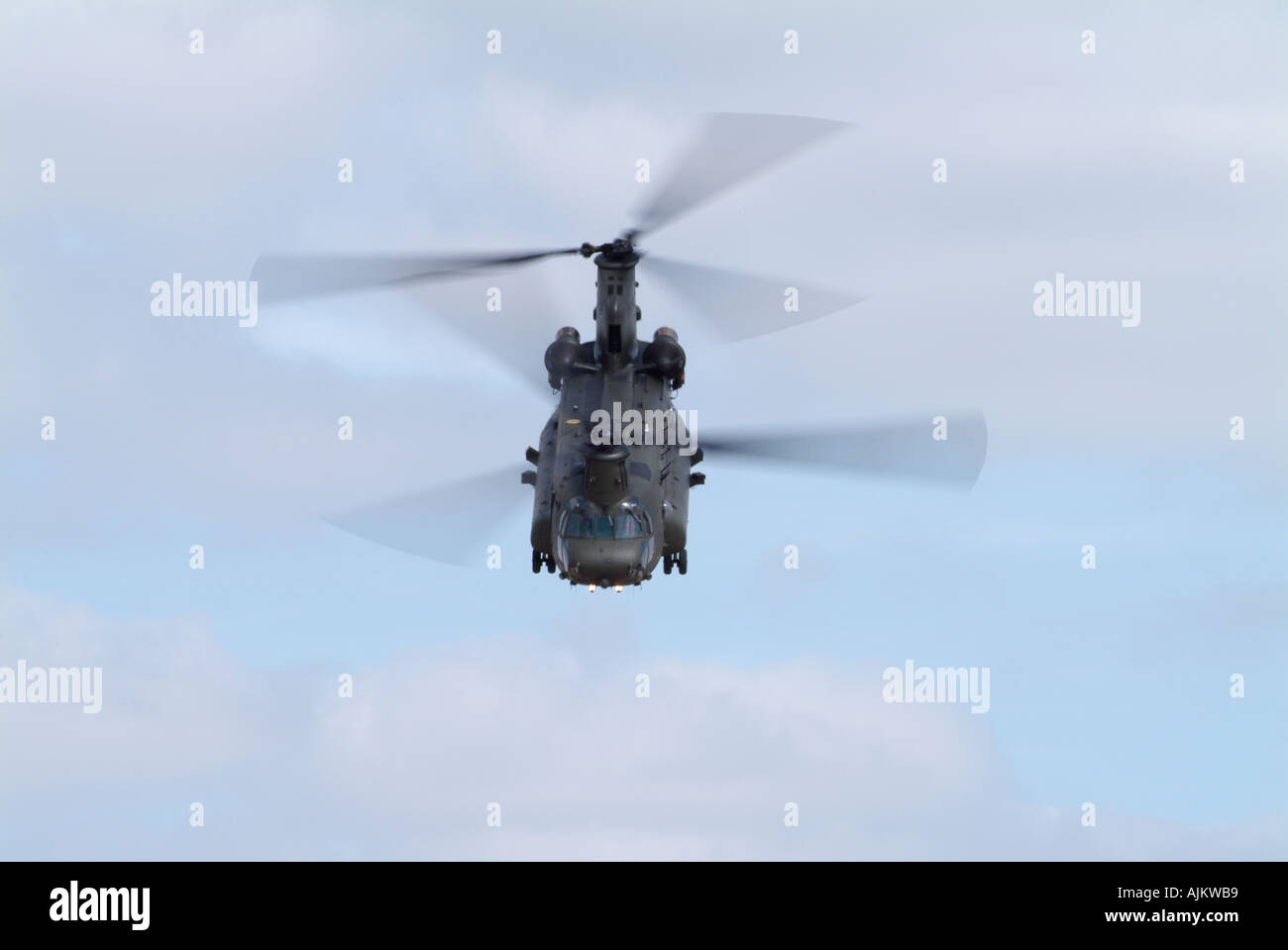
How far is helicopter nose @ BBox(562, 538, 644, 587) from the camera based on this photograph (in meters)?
63.2

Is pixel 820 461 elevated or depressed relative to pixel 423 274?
depressed

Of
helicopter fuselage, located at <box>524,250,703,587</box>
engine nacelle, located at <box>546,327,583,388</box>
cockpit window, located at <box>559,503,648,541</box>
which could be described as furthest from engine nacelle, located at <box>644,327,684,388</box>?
cockpit window, located at <box>559,503,648,541</box>

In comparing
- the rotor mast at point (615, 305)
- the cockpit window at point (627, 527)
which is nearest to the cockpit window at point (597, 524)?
the cockpit window at point (627, 527)

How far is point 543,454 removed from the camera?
6738 centimetres

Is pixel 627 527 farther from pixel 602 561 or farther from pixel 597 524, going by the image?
pixel 602 561

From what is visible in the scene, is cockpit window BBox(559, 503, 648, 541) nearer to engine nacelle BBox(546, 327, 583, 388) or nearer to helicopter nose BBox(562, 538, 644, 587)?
helicopter nose BBox(562, 538, 644, 587)

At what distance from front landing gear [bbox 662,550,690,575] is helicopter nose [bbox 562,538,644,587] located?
4648 millimetres

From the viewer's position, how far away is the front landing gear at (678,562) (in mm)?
68500

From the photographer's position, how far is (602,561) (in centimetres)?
6325

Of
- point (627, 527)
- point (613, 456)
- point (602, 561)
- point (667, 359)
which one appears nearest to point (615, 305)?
point (667, 359)

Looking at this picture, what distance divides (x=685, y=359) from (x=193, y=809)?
81.9 ft

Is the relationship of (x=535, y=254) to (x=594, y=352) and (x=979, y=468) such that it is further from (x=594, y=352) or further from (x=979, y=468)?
(x=979, y=468)

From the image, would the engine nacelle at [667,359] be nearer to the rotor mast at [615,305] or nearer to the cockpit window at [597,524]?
the rotor mast at [615,305]
